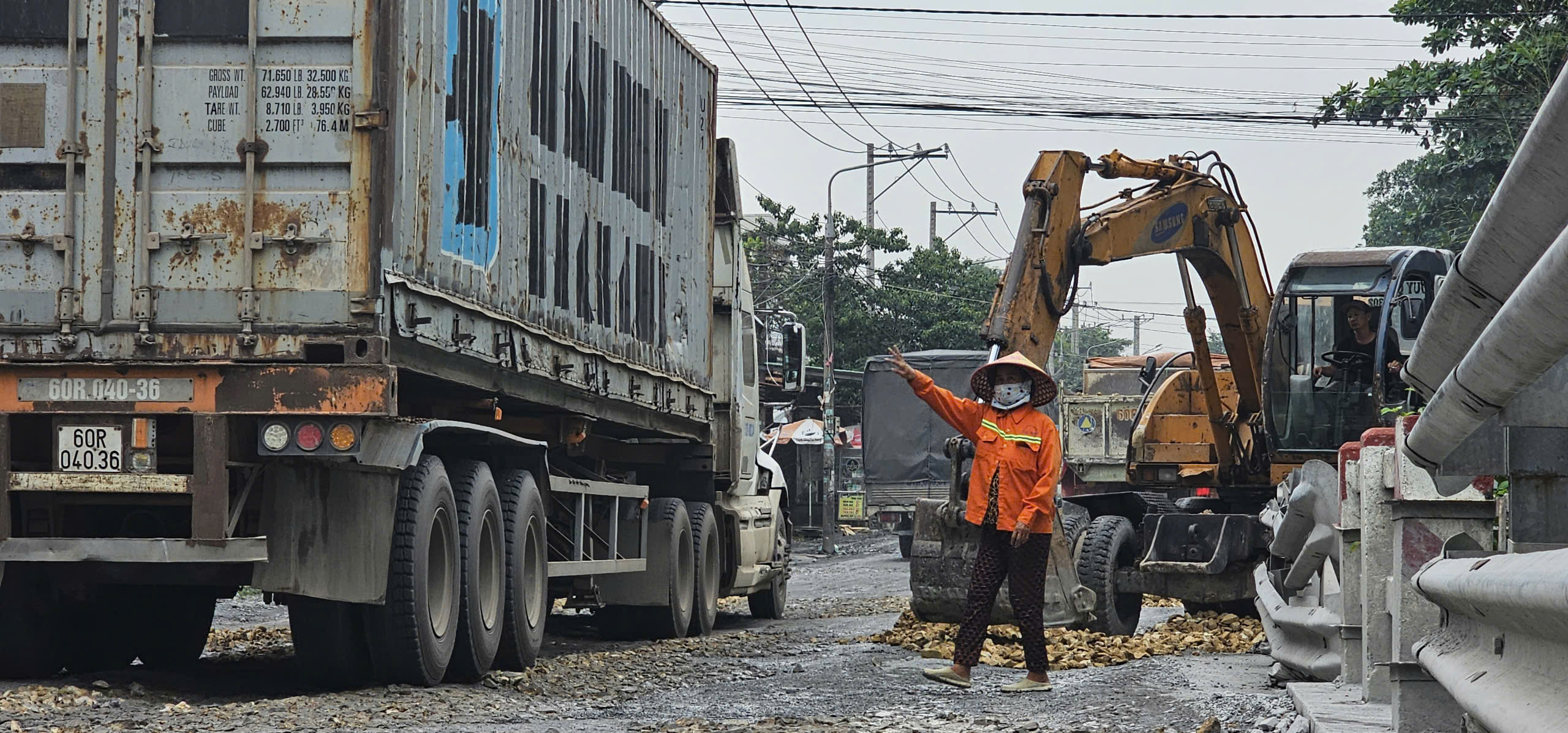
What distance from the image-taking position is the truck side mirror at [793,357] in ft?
58.1

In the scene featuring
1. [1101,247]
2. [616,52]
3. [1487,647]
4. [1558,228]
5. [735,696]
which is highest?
[616,52]

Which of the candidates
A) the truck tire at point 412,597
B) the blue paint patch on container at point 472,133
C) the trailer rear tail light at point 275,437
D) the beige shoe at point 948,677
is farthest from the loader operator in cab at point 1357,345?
the trailer rear tail light at point 275,437

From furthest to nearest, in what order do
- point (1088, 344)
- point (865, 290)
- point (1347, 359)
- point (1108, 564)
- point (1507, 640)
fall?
point (1088, 344)
point (865, 290)
point (1347, 359)
point (1108, 564)
point (1507, 640)

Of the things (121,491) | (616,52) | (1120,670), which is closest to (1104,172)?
(616,52)

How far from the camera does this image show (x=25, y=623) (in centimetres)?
866

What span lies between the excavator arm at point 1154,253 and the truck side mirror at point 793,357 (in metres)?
3.98

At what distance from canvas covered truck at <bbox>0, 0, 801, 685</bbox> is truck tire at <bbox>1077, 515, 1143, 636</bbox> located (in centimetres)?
453

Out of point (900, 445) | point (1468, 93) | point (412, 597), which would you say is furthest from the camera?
point (900, 445)

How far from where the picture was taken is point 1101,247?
42.8 feet

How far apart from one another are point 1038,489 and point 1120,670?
4.70ft

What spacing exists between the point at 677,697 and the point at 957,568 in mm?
3709

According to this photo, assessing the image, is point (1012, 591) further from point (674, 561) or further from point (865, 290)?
point (865, 290)

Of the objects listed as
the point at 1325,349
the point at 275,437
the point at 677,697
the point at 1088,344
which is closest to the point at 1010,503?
the point at 677,697

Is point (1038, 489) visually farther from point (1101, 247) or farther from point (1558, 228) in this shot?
point (1558, 228)
